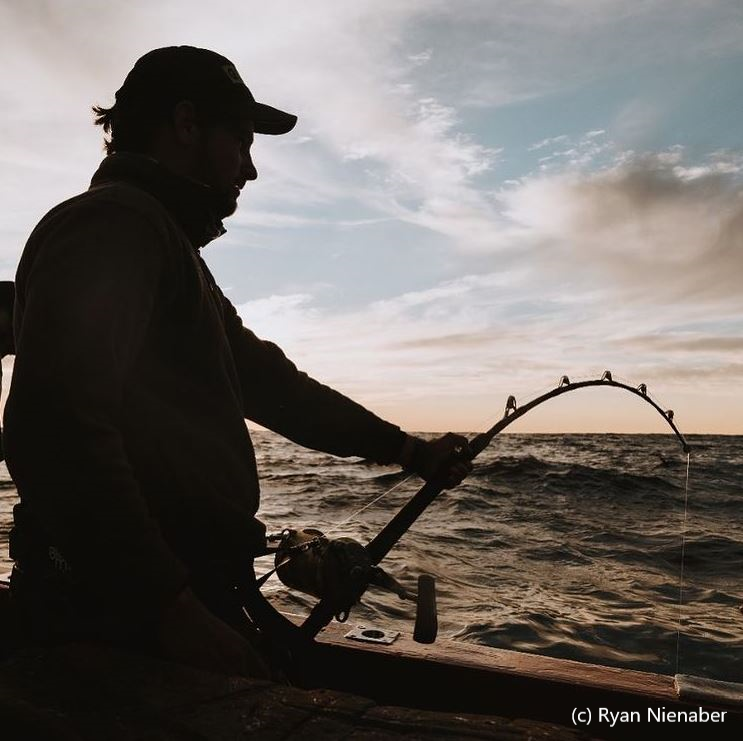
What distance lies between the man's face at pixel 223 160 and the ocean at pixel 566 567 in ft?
8.22

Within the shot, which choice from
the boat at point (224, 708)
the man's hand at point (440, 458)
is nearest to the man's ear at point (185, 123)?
the boat at point (224, 708)

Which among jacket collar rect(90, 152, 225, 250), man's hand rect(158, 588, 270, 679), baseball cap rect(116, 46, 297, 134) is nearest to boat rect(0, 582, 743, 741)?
man's hand rect(158, 588, 270, 679)

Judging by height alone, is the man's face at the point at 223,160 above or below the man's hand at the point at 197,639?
above

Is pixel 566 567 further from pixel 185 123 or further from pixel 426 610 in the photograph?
pixel 185 123

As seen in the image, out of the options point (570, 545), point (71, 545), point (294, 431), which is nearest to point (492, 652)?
point (294, 431)

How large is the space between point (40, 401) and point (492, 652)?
2.23 metres

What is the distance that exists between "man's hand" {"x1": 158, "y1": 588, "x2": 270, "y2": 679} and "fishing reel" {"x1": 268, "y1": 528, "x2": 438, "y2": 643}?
742mm

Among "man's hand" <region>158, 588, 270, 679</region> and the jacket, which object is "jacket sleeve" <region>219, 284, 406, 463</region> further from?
"man's hand" <region>158, 588, 270, 679</region>

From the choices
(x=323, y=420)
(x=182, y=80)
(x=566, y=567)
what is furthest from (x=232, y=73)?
(x=566, y=567)

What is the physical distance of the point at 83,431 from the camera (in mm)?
1452

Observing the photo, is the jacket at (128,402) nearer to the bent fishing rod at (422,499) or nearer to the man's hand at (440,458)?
the bent fishing rod at (422,499)

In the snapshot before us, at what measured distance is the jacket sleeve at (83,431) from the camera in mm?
1453

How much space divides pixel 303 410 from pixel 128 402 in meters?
1.43

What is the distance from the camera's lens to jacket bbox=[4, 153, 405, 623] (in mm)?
1462
